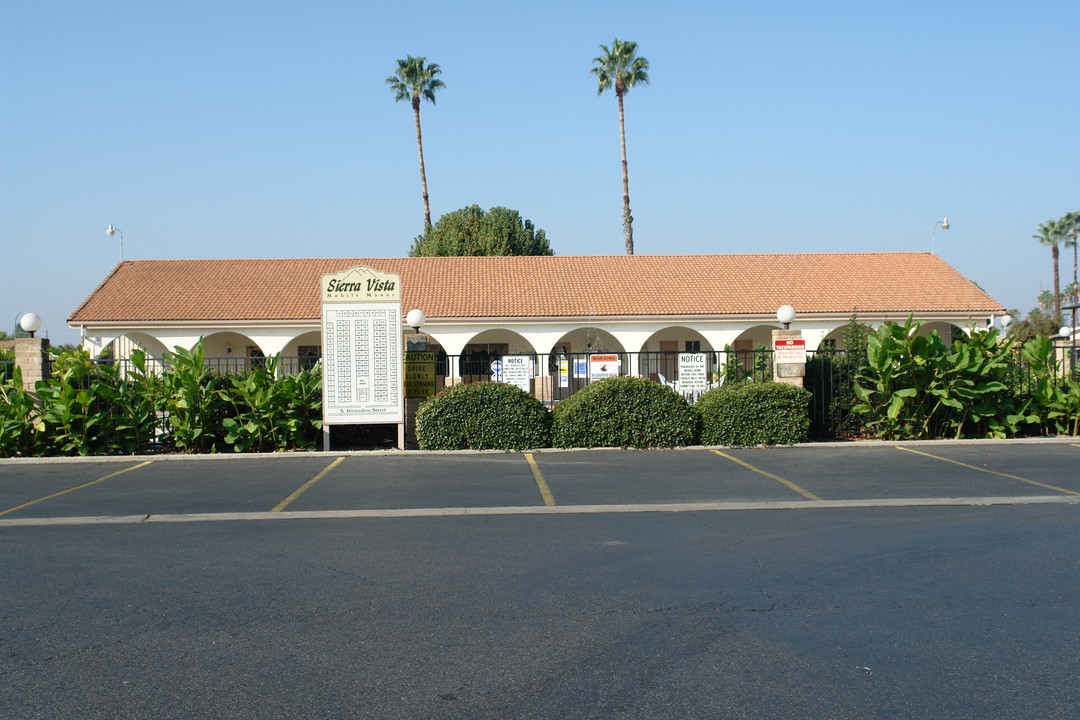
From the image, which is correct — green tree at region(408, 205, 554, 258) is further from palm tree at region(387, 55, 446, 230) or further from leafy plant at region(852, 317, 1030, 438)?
leafy plant at region(852, 317, 1030, 438)

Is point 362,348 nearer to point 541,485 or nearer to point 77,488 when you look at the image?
point 77,488

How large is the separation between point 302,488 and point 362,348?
13.7 ft

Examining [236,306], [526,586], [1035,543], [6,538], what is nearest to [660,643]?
[526,586]

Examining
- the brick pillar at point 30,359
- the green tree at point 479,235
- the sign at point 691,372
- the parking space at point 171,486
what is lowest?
the parking space at point 171,486

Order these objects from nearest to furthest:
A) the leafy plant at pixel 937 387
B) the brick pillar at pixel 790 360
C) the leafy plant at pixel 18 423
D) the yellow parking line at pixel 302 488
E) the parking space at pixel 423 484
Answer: the yellow parking line at pixel 302 488 → the parking space at pixel 423 484 → the leafy plant at pixel 18 423 → the leafy plant at pixel 937 387 → the brick pillar at pixel 790 360

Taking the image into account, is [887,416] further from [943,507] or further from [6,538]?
[6,538]

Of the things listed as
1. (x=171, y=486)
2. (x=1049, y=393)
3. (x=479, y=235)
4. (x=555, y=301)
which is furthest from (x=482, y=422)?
(x=479, y=235)

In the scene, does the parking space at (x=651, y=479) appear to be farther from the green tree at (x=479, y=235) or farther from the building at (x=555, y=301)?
the green tree at (x=479, y=235)

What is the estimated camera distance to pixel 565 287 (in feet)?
117

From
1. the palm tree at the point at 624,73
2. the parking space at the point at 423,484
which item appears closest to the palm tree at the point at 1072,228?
the palm tree at the point at 624,73

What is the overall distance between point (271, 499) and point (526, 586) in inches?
187

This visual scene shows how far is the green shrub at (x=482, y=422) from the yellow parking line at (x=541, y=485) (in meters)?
0.81

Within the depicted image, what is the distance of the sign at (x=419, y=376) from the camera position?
15.2 metres

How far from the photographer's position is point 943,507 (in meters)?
9.12
